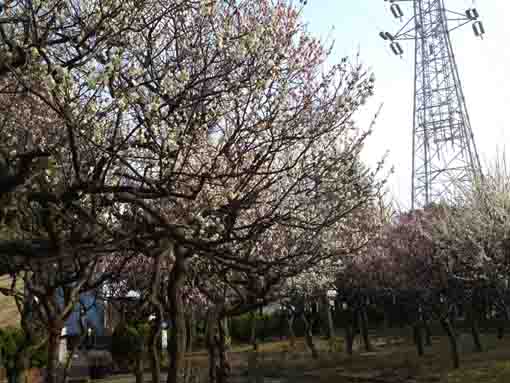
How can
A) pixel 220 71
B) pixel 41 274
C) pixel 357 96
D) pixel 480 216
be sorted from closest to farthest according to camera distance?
pixel 220 71 → pixel 357 96 → pixel 41 274 → pixel 480 216

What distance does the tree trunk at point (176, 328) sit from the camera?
7176 mm

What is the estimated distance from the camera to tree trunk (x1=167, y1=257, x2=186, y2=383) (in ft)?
23.5

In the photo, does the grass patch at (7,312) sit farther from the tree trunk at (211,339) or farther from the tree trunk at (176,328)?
the tree trunk at (176,328)

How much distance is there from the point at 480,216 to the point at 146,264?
10641 millimetres

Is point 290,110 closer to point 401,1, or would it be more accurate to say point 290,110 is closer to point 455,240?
point 455,240

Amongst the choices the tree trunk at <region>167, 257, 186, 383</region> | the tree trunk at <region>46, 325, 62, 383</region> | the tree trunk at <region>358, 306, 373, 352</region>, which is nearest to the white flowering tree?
the tree trunk at <region>167, 257, 186, 383</region>

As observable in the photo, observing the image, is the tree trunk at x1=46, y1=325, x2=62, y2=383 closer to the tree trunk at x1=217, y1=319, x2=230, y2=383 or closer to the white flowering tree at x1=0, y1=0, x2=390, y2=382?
the white flowering tree at x1=0, y1=0, x2=390, y2=382

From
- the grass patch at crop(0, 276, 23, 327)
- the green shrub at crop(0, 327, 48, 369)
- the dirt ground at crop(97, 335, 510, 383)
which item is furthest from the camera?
the grass patch at crop(0, 276, 23, 327)

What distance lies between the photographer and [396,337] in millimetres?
33719

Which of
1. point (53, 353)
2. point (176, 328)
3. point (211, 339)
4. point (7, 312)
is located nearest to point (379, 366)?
point (211, 339)

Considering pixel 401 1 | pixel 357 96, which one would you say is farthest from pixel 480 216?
pixel 401 1

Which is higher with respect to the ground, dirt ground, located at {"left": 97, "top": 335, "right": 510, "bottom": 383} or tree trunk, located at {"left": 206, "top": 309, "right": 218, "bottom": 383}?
tree trunk, located at {"left": 206, "top": 309, "right": 218, "bottom": 383}

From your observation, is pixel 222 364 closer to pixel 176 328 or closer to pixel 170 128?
pixel 176 328

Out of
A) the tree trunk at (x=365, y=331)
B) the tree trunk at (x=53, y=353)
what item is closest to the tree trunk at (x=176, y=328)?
the tree trunk at (x=53, y=353)
